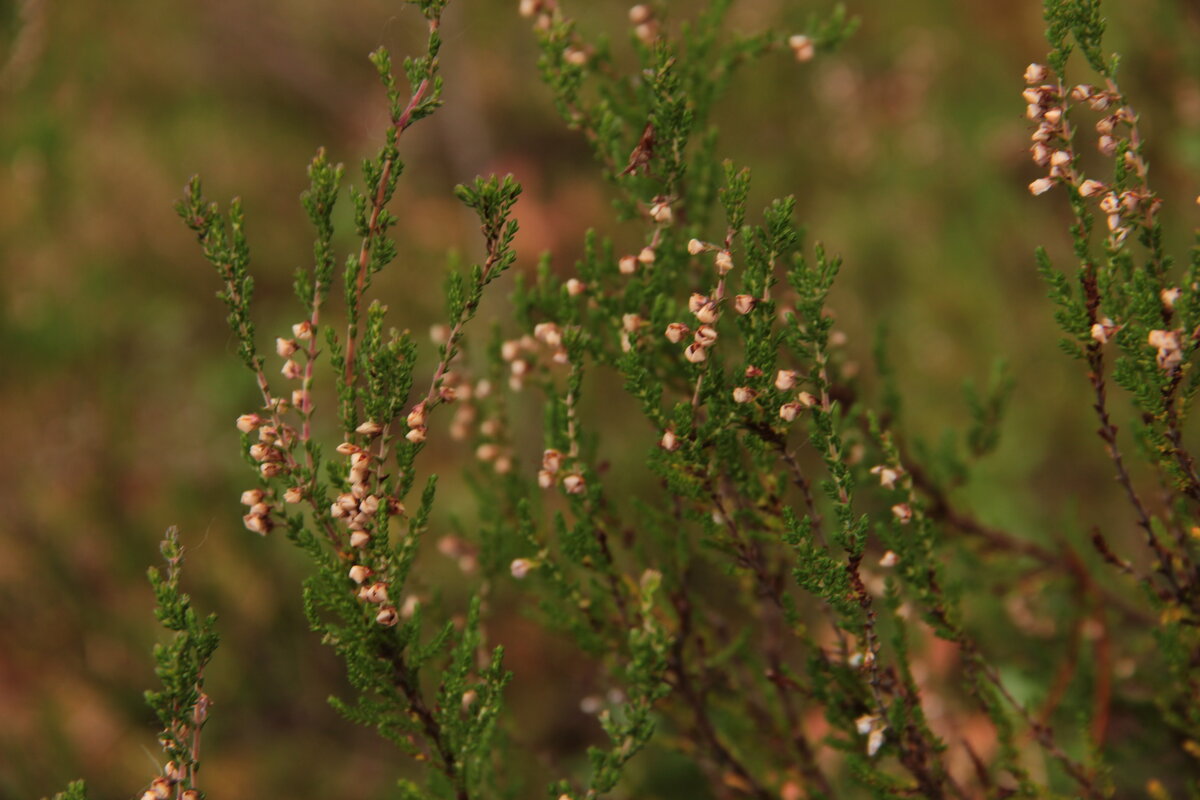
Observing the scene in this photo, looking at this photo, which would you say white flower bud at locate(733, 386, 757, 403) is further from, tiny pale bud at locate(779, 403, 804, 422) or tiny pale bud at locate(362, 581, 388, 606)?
tiny pale bud at locate(362, 581, 388, 606)

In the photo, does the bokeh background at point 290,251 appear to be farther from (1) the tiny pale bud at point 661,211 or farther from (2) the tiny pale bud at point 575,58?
(1) the tiny pale bud at point 661,211

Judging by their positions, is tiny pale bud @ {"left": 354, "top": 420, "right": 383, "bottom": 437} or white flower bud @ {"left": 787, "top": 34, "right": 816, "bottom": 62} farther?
white flower bud @ {"left": 787, "top": 34, "right": 816, "bottom": 62}

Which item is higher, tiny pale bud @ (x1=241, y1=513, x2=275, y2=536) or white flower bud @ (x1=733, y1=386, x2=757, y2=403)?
tiny pale bud @ (x1=241, y1=513, x2=275, y2=536)

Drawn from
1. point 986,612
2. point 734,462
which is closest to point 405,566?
point 734,462

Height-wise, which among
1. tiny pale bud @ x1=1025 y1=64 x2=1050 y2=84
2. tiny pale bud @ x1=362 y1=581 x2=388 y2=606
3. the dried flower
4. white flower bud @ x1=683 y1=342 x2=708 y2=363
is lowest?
tiny pale bud @ x1=362 y1=581 x2=388 y2=606

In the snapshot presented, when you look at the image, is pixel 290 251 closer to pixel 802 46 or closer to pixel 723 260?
pixel 802 46

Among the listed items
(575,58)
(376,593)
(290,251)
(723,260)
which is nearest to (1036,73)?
(723,260)

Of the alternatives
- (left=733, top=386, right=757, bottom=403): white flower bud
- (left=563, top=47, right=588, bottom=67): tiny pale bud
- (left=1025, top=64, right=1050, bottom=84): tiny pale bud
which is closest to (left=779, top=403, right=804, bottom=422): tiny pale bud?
(left=733, top=386, right=757, bottom=403): white flower bud

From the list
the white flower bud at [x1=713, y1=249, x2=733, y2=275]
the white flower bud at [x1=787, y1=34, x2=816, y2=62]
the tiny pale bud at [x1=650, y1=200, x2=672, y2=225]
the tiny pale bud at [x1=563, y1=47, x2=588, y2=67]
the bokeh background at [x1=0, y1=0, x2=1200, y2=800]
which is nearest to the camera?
the white flower bud at [x1=713, y1=249, x2=733, y2=275]
